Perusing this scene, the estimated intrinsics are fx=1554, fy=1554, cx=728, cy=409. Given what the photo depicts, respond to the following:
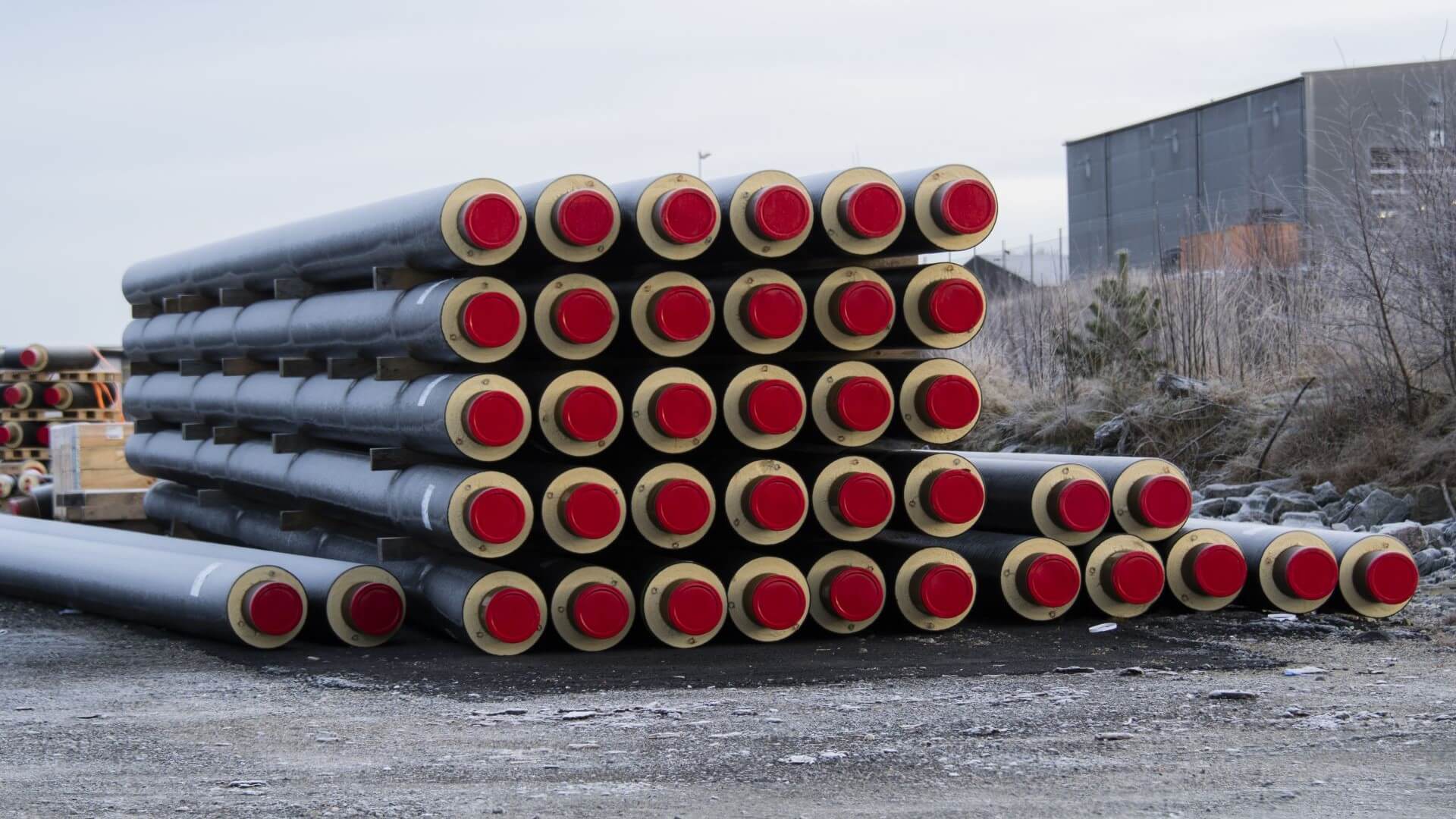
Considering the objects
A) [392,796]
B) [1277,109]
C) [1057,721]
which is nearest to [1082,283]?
[1277,109]

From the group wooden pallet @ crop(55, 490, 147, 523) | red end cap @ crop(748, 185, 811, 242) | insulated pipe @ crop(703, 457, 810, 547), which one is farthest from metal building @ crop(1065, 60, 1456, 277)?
insulated pipe @ crop(703, 457, 810, 547)

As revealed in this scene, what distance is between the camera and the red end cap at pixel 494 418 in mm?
6898

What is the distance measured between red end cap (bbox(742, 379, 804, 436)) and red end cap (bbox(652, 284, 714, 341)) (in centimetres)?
38

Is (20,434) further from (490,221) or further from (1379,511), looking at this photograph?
(1379,511)

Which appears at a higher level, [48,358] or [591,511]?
[48,358]

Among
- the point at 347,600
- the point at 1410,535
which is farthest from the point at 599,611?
the point at 1410,535

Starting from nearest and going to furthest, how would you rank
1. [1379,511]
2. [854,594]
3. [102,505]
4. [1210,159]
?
[854,594] < [1379,511] < [102,505] < [1210,159]

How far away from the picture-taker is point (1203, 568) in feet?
26.2

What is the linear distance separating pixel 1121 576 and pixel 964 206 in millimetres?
2072

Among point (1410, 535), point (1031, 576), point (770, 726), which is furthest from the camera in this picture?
point (1410, 535)

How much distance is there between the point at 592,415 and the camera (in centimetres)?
704

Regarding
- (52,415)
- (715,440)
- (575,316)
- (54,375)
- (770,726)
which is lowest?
(770,726)

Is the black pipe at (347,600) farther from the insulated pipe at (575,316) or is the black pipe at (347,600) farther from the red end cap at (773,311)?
the red end cap at (773,311)

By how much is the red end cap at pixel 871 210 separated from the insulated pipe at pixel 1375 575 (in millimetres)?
2951
